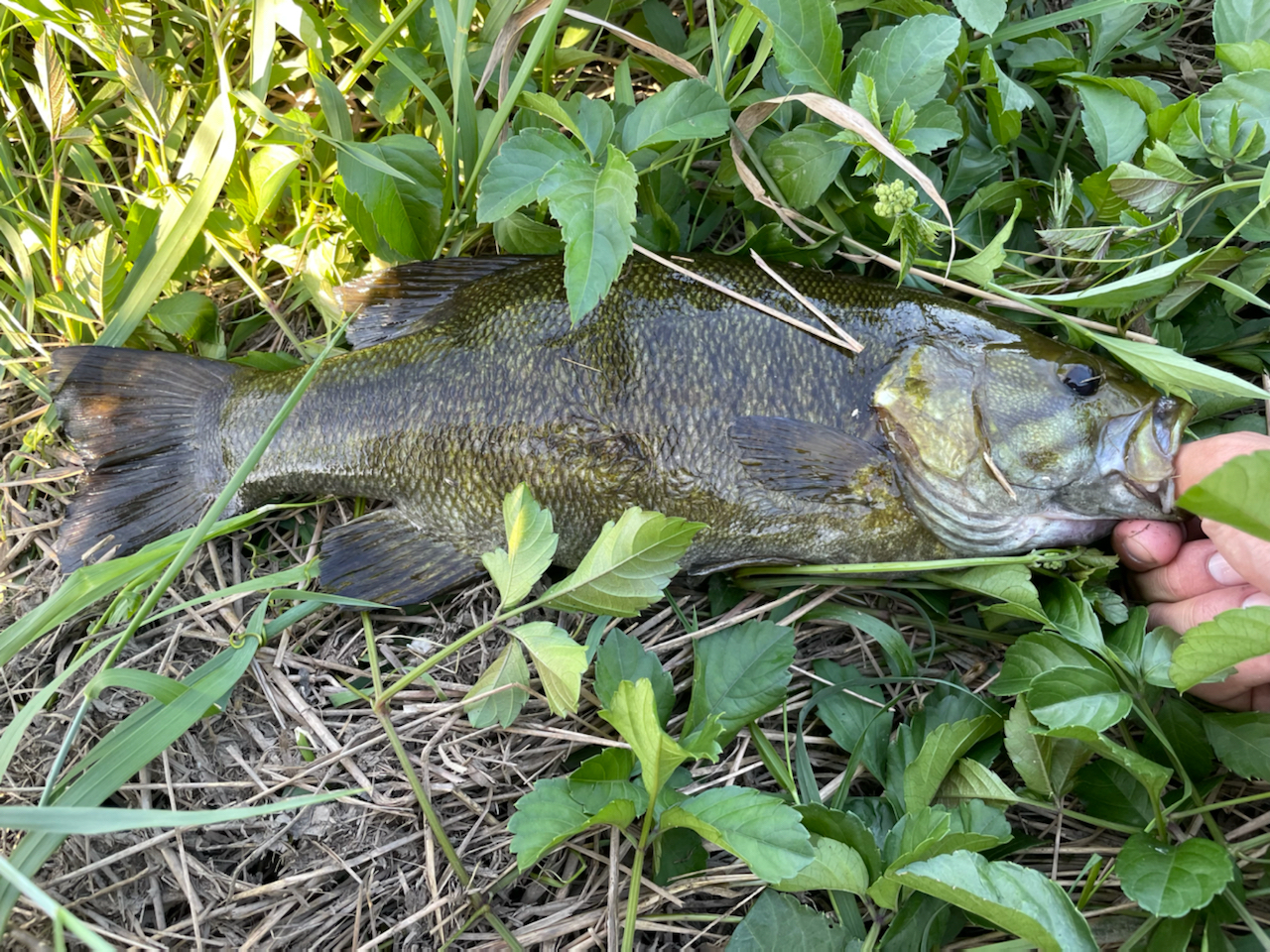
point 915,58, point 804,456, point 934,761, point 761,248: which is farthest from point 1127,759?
point 915,58

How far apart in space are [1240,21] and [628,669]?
7.96 feet

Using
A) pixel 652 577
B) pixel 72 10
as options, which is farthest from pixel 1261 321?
pixel 72 10

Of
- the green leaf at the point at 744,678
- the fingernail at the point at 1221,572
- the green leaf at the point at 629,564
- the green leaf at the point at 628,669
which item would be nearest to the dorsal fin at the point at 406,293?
the green leaf at the point at 629,564

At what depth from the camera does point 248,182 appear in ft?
8.61

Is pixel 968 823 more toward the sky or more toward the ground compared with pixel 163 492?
more toward the ground

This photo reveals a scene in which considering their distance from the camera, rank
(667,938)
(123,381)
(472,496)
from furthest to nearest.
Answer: (123,381) < (472,496) < (667,938)

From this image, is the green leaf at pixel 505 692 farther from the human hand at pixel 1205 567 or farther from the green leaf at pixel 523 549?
the human hand at pixel 1205 567

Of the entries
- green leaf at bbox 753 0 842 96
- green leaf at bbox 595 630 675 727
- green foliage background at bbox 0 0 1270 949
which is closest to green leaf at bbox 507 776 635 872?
green foliage background at bbox 0 0 1270 949

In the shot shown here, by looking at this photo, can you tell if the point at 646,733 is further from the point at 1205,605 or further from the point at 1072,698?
the point at 1205,605

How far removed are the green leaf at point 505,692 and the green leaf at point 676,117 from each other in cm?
136

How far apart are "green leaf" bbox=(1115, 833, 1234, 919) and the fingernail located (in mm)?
673

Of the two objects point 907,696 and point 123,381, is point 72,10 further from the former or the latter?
point 907,696

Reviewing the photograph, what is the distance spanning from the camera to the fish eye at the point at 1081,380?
2.21 meters

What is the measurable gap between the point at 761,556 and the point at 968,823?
847 millimetres
